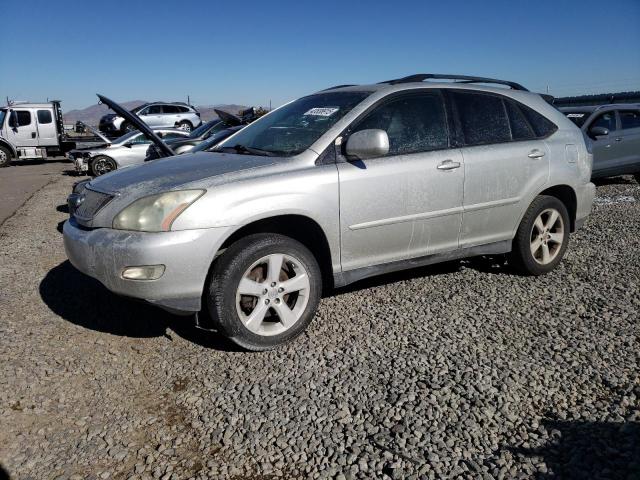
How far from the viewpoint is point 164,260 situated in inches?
113

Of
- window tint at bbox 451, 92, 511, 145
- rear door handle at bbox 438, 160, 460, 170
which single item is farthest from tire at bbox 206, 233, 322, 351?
window tint at bbox 451, 92, 511, 145

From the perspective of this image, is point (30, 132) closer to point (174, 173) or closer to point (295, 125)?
point (295, 125)

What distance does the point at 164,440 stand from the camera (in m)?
2.39

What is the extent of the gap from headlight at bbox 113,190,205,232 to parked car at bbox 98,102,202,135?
23.1 m

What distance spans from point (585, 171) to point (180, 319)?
3701 mm

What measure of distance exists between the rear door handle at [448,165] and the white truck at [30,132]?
19279mm

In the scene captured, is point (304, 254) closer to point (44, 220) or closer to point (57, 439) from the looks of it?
Answer: point (57, 439)

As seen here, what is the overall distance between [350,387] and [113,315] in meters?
2.03

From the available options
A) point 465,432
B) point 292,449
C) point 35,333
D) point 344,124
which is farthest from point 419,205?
point 35,333

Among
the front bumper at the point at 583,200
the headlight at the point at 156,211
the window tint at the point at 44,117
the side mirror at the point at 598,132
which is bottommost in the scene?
the front bumper at the point at 583,200

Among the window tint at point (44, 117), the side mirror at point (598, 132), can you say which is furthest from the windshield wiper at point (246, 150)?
the window tint at point (44, 117)

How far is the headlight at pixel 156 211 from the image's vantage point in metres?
2.93

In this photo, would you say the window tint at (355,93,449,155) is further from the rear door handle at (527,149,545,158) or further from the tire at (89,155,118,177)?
the tire at (89,155,118,177)

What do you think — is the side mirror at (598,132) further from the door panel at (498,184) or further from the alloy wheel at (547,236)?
the door panel at (498,184)
